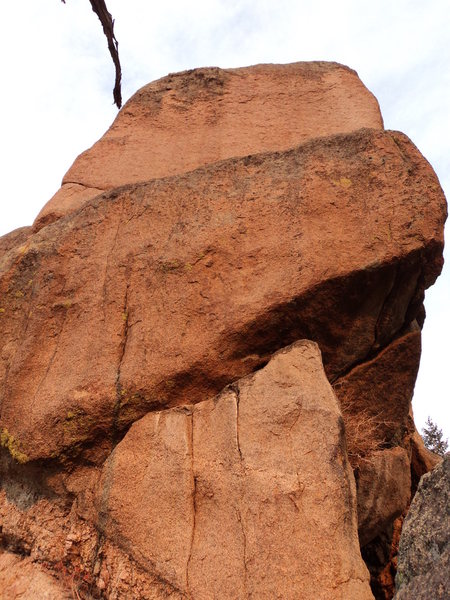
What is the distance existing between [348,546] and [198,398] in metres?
1.54

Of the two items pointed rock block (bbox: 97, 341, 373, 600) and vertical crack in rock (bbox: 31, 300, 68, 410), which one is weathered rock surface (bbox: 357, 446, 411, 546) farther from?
vertical crack in rock (bbox: 31, 300, 68, 410)

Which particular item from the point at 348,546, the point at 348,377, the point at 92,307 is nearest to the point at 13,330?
the point at 92,307

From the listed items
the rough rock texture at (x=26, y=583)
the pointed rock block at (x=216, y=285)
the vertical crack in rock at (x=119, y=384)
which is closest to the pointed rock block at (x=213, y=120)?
the pointed rock block at (x=216, y=285)

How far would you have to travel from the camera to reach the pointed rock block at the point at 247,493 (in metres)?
3.74

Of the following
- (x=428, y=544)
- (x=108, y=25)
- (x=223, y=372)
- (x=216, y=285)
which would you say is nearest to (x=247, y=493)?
(x=223, y=372)

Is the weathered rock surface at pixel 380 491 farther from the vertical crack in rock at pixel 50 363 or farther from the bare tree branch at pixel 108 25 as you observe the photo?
the bare tree branch at pixel 108 25

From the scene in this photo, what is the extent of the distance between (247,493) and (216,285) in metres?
1.67

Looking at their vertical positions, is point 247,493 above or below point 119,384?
below

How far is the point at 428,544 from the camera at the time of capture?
3336 millimetres

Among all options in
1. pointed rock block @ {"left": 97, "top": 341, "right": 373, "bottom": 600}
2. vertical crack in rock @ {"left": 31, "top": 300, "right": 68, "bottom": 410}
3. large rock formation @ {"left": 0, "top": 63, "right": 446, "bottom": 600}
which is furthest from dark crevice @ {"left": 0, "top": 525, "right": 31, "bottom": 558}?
vertical crack in rock @ {"left": 31, "top": 300, "right": 68, "bottom": 410}

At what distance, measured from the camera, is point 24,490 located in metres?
5.01

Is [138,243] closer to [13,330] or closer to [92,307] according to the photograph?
[92,307]

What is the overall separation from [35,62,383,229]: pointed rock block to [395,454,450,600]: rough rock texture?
4.12 m

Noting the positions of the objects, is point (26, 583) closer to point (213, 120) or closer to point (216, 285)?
point (216, 285)
